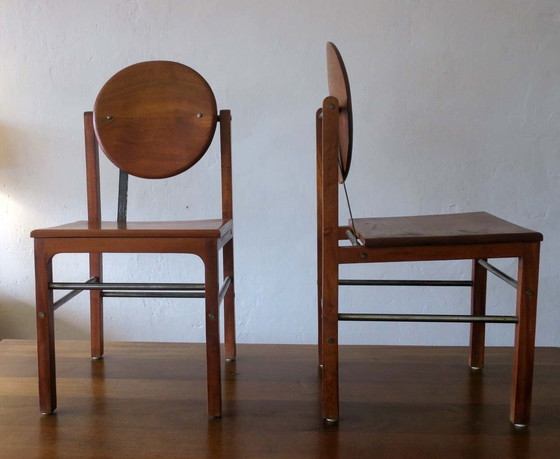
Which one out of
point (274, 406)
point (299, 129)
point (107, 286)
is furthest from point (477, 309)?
point (107, 286)

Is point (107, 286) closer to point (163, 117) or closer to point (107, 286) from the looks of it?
point (107, 286)

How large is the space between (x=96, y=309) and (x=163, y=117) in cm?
61

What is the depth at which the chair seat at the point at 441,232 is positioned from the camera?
1.22 m

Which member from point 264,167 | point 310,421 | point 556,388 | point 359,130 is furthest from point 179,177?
point 556,388

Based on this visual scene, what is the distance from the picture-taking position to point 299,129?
2.04 meters

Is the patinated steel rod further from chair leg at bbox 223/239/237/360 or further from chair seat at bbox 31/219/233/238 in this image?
chair leg at bbox 223/239/237/360

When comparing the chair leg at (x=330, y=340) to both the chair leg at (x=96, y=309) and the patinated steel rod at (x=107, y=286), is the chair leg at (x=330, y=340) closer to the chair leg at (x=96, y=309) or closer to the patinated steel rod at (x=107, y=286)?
the patinated steel rod at (x=107, y=286)

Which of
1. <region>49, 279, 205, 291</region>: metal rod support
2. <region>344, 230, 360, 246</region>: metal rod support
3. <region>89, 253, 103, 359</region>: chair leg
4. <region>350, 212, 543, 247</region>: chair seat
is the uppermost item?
<region>350, 212, 543, 247</region>: chair seat

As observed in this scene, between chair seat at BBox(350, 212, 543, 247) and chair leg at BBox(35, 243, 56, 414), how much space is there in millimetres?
732

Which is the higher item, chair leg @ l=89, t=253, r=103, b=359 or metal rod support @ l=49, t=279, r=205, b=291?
metal rod support @ l=49, t=279, r=205, b=291

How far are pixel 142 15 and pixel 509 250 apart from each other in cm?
150

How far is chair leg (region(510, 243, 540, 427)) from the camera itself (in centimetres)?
123

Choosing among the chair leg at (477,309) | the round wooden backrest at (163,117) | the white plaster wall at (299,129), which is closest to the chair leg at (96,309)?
the round wooden backrest at (163,117)

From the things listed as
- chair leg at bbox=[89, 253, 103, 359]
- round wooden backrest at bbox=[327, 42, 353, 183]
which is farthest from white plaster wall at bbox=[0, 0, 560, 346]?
round wooden backrest at bbox=[327, 42, 353, 183]
